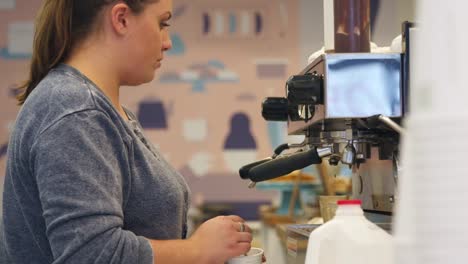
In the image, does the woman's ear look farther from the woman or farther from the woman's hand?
the woman's hand

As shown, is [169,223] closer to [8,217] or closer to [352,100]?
[8,217]

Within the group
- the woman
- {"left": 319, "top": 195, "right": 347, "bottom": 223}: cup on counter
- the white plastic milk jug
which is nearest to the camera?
the white plastic milk jug

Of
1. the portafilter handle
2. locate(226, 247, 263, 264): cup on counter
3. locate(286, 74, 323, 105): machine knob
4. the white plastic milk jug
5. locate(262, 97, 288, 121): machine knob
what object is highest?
locate(286, 74, 323, 105): machine knob

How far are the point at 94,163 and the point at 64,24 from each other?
0.90 ft

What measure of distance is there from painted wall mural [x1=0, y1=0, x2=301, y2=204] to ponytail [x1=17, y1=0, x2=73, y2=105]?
2.15 meters

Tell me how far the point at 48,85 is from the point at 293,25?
8.11 feet

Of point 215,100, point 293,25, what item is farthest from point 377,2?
point 215,100

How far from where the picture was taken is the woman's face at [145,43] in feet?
3.14

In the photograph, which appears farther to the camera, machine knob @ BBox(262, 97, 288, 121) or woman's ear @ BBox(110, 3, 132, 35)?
machine knob @ BBox(262, 97, 288, 121)

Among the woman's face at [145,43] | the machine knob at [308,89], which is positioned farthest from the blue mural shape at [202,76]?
Result: the machine knob at [308,89]

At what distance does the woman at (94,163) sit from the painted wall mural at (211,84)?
2112mm

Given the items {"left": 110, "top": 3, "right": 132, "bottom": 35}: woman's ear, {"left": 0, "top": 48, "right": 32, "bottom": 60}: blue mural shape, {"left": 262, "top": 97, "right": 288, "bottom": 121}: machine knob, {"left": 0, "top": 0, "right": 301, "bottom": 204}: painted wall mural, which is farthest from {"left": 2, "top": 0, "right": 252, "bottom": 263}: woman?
{"left": 0, "top": 48, "right": 32, "bottom": 60}: blue mural shape

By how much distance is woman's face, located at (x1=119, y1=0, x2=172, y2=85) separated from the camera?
96cm

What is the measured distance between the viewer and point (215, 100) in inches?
126
